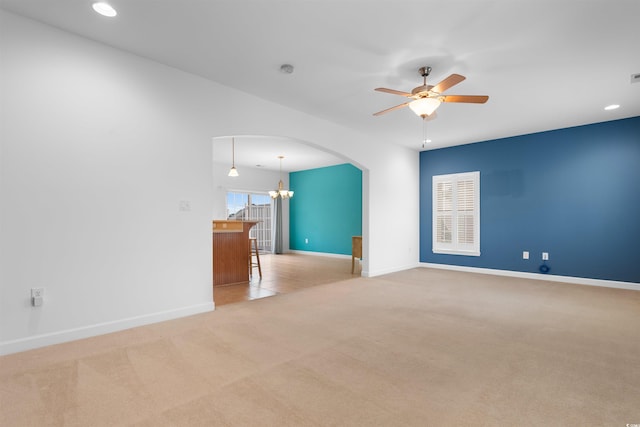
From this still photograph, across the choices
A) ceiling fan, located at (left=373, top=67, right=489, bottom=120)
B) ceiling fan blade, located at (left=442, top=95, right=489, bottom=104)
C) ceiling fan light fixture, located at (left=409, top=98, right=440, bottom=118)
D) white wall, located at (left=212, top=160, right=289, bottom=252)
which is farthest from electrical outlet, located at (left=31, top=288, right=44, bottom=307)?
white wall, located at (left=212, top=160, right=289, bottom=252)

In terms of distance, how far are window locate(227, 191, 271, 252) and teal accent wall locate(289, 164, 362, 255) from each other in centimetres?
80

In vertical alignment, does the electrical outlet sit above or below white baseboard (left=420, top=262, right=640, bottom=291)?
above

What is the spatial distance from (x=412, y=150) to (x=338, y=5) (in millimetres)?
5241

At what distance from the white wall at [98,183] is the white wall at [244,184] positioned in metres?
5.33

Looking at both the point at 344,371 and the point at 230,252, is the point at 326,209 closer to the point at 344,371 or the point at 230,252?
the point at 230,252

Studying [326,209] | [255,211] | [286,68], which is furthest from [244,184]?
[286,68]

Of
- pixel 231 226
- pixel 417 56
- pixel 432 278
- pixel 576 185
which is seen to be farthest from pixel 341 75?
pixel 576 185

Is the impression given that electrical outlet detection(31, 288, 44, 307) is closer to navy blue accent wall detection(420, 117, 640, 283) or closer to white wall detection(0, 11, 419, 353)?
white wall detection(0, 11, 419, 353)

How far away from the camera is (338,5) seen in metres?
2.41

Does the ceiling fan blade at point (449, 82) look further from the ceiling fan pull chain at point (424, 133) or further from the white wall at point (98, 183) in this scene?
the white wall at point (98, 183)

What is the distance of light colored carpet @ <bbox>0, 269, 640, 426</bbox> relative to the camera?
1.75 meters

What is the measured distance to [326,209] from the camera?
31.5 ft

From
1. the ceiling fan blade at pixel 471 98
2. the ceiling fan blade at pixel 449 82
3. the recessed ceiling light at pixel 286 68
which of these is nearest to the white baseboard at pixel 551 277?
the ceiling fan blade at pixel 471 98

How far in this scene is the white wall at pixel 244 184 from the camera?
902 cm
